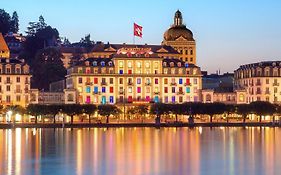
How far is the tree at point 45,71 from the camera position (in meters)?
183

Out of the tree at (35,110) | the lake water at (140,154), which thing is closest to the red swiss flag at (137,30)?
the tree at (35,110)

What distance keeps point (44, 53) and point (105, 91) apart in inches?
1352

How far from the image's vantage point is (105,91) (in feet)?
526

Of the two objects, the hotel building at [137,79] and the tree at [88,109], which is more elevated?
the hotel building at [137,79]

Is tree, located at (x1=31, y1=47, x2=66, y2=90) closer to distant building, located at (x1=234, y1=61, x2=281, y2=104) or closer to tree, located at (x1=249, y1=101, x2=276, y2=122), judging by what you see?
distant building, located at (x1=234, y1=61, x2=281, y2=104)

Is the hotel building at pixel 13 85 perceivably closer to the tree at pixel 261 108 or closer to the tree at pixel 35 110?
the tree at pixel 35 110

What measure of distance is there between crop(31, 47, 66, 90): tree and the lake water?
239ft

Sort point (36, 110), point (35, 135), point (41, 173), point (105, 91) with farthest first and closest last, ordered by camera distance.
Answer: point (105, 91) → point (36, 110) → point (35, 135) → point (41, 173)

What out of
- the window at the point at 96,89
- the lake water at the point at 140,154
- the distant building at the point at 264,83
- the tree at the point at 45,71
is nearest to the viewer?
the lake water at the point at 140,154

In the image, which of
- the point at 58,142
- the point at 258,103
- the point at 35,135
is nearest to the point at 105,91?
the point at 258,103

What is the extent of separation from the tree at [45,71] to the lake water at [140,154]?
2873 inches

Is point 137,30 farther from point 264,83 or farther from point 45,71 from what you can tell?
point 45,71

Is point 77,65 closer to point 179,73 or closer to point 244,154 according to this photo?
point 179,73

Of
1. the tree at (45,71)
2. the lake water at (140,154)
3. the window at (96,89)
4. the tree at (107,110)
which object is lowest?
the lake water at (140,154)
